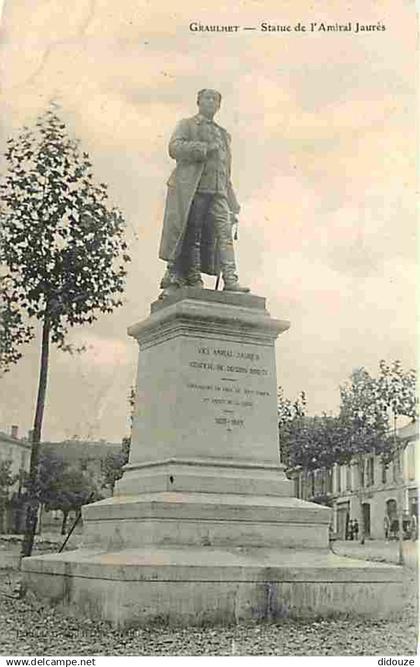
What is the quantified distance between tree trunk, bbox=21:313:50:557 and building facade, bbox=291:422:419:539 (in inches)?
183

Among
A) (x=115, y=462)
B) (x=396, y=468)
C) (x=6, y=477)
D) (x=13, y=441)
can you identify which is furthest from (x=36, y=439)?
(x=396, y=468)

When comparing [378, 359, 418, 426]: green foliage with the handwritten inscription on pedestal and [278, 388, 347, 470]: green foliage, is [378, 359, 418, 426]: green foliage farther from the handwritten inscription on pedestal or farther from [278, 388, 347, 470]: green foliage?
the handwritten inscription on pedestal

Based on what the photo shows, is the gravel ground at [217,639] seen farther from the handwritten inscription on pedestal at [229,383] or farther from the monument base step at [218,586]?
the handwritten inscription on pedestal at [229,383]

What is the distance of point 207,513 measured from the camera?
903 centimetres

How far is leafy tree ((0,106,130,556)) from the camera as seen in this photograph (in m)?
12.7

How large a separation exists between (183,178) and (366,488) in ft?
24.4

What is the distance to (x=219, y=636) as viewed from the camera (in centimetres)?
794

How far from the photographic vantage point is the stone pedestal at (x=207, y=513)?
8258mm

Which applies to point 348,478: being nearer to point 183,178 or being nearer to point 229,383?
point 229,383

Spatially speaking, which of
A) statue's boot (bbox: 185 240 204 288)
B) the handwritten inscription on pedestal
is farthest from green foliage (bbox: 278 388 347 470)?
the handwritten inscription on pedestal

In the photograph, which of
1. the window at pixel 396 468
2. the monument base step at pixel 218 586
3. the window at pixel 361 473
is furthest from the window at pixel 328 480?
the monument base step at pixel 218 586

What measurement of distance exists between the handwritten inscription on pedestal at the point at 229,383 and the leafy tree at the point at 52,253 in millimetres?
3620

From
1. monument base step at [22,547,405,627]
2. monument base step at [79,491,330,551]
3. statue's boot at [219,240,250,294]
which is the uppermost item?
statue's boot at [219,240,250,294]

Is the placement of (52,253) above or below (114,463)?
above
